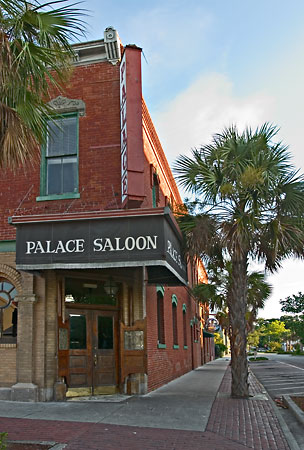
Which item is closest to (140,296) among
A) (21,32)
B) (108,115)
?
(108,115)

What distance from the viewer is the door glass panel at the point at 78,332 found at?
12.7 m

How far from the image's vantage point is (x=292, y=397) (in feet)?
40.1

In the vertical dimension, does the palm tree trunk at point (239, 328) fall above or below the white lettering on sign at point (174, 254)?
below

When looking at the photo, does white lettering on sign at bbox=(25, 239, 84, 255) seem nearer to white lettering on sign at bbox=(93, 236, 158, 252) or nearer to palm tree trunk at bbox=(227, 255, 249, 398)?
white lettering on sign at bbox=(93, 236, 158, 252)

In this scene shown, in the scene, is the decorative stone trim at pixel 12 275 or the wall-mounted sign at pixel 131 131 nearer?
the wall-mounted sign at pixel 131 131

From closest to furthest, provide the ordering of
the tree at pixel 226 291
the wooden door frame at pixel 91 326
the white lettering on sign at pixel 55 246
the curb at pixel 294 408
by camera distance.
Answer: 1. the curb at pixel 294 408
2. the white lettering on sign at pixel 55 246
3. the wooden door frame at pixel 91 326
4. the tree at pixel 226 291

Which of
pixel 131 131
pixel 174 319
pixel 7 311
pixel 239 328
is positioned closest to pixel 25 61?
pixel 131 131

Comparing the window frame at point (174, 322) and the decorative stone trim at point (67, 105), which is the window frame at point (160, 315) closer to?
the window frame at point (174, 322)

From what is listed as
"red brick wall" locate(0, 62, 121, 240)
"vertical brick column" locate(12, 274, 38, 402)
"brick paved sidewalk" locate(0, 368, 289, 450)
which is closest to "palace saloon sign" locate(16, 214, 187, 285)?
"vertical brick column" locate(12, 274, 38, 402)

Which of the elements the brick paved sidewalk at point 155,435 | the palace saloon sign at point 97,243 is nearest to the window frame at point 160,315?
the palace saloon sign at point 97,243

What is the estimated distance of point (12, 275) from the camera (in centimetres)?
1231

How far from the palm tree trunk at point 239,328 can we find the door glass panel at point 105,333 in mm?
3474

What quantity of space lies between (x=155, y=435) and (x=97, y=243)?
4.36 meters

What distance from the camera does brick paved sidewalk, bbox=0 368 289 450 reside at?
23.7ft
